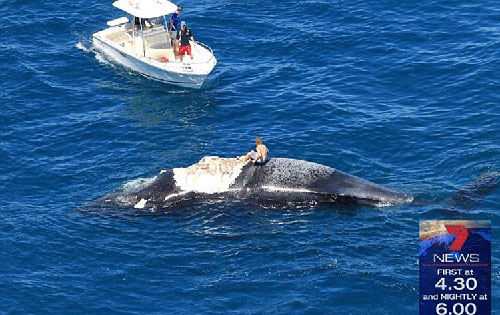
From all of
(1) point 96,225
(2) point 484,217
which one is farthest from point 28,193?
(2) point 484,217

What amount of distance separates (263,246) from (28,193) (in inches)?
529

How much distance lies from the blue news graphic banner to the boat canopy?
90.6 feet

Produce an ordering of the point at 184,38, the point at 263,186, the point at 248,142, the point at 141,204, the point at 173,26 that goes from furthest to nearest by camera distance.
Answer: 1. the point at 173,26
2. the point at 184,38
3. the point at 248,142
4. the point at 141,204
5. the point at 263,186

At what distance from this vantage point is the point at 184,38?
62000mm

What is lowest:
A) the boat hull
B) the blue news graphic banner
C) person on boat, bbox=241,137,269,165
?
the blue news graphic banner

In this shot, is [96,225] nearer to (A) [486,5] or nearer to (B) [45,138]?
(B) [45,138]

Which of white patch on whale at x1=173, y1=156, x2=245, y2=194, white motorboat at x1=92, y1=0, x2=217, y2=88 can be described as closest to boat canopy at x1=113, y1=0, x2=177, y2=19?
white motorboat at x1=92, y1=0, x2=217, y2=88

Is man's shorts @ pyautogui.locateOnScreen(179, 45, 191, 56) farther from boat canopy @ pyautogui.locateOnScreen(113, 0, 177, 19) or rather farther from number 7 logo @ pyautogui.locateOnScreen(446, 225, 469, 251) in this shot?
number 7 logo @ pyautogui.locateOnScreen(446, 225, 469, 251)

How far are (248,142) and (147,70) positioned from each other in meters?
11.9

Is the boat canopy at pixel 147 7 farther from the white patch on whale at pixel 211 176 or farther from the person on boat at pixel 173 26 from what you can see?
the white patch on whale at pixel 211 176

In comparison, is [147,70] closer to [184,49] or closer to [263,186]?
[184,49]

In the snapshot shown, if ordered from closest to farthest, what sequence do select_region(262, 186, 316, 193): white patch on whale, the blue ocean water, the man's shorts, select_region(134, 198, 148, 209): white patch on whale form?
1. the blue ocean water
2. select_region(262, 186, 316, 193): white patch on whale
3. select_region(134, 198, 148, 209): white patch on whale
4. the man's shorts

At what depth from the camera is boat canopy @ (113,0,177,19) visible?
6284 cm

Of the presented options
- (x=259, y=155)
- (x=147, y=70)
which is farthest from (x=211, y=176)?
(x=147, y=70)
